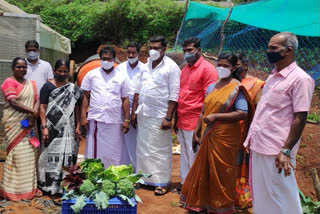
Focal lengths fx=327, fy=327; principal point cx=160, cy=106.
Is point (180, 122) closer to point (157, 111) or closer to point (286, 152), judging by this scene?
point (157, 111)

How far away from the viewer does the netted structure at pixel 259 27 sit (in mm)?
5699

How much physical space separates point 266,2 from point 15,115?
4.96 meters

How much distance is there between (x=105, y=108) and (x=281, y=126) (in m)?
2.56

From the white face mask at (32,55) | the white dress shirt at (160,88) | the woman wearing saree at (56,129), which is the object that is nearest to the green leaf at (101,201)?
the woman wearing saree at (56,129)

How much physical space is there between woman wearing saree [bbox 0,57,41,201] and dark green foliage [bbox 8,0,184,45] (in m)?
11.1

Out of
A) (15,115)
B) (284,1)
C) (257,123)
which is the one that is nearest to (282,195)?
(257,123)

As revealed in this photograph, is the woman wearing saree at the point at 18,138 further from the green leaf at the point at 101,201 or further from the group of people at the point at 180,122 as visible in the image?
the green leaf at the point at 101,201

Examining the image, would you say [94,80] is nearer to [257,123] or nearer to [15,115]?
[15,115]

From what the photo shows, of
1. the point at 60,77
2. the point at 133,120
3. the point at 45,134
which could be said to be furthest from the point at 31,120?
the point at 133,120

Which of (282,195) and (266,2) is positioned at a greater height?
(266,2)

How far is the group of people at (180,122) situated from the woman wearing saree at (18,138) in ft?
0.04

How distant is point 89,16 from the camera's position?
1585cm

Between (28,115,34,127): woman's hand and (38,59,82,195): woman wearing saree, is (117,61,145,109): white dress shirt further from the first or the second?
(28,115,34,127): woman's hand

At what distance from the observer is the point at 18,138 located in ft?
13.6
